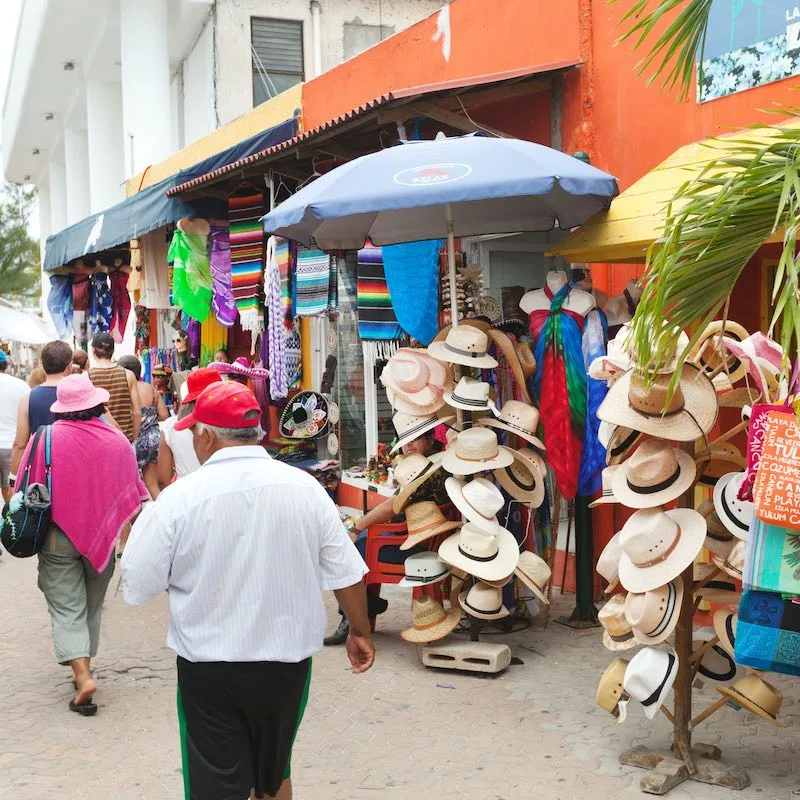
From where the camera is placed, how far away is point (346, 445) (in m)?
10.2

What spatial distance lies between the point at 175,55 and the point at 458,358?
15.8 meters

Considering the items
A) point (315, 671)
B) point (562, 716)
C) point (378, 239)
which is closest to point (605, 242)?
point (378, 239)

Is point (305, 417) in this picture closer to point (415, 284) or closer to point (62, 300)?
point (415, 284)

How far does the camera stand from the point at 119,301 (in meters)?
15.0

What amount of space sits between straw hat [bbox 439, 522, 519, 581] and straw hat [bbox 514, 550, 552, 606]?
0.11 m

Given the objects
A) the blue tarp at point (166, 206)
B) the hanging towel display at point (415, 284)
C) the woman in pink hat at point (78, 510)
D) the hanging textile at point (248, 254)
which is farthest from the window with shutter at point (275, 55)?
the woman in pink hat at point (78, 510)

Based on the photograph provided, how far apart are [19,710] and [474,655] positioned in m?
2.42

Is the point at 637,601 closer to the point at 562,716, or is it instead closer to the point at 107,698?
the point at 562,716

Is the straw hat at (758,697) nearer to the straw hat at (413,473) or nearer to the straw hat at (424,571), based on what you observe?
the straw hat at (424,571)

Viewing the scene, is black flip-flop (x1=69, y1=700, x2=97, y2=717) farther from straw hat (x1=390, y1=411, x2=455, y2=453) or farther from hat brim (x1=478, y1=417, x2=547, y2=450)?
hat brim (x1=478, y1=417, x2=547, y2=450)

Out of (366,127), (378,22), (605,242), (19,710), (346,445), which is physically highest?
(378,22)

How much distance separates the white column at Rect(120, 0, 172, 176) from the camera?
17688 mm

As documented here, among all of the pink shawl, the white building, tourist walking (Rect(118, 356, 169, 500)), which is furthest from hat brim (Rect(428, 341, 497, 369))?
the white building

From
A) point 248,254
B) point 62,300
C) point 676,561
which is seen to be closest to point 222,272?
point 248,254
